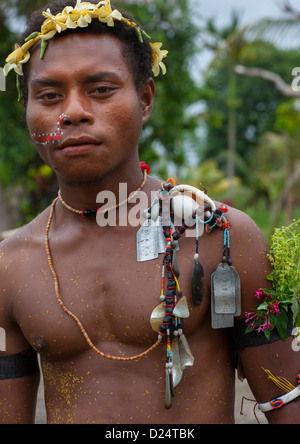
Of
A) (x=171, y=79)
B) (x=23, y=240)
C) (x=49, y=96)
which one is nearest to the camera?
(x=49, y=96)

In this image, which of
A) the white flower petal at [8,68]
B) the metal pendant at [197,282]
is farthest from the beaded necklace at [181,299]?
the white flower petal at [8,68]

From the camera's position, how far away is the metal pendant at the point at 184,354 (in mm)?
1908

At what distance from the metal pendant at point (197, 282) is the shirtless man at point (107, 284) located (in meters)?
0.04

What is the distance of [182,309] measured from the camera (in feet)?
6.26

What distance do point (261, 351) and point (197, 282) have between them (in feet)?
1.10

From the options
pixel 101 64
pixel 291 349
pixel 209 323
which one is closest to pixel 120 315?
pixel 209 323

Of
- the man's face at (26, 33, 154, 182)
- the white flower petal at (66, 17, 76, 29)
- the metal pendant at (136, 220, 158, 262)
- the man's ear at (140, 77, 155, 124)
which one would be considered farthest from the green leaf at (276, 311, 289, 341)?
the white flower petal at (66, 17, 76, 29)

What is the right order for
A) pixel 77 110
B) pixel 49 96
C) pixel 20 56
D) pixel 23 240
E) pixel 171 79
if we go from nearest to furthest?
1. pixel 77 110
2. pixel 49 96
3. pixel 20 56
4. pixel 23 240
5. pixel 171 79

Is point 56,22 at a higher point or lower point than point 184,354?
higher

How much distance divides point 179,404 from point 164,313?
338 millimetres

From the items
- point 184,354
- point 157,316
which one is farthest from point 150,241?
point 184,354

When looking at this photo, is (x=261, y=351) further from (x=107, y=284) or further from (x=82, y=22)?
(x=82, y=22)

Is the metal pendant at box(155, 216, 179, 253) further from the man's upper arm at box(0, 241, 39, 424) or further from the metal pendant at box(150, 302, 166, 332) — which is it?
the man's upper arm at box(0, 241, 39, 424)
